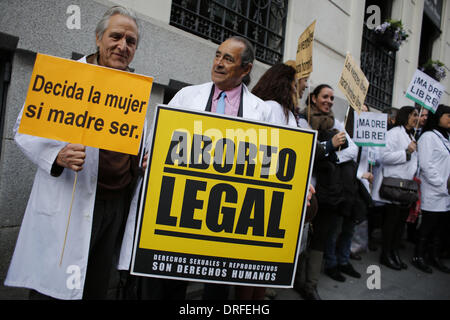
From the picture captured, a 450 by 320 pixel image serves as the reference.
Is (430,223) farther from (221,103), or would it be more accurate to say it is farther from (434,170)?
(221,103)

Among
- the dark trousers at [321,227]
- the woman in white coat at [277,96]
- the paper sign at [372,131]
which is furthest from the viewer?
the paper sign at [372,131]

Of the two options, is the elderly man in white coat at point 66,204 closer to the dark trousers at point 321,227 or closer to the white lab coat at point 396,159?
the dark trousers at point 321,227

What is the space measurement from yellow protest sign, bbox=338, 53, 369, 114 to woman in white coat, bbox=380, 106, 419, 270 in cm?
170

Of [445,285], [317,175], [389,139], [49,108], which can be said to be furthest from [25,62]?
[445,285]

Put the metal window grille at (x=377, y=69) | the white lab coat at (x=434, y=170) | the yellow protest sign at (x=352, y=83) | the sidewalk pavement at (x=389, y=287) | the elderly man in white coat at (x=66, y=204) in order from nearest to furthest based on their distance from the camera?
1. the elderly man in white coat at (x=66, y=204)
2. the yellow protest sign at (x=352, y=83)
3. the sidewalk pavement at (x=389, y=287)
4. the white lab coat at (x=434, y=170)
5. the metal window grille at (x=377, y=69)

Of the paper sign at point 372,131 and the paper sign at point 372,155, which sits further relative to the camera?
the paper sign at point 372,155

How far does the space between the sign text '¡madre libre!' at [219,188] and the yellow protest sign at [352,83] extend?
165cm

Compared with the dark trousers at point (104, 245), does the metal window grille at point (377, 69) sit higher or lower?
higher

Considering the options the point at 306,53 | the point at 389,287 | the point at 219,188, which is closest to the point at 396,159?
the point at 389,287

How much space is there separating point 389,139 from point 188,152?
13.1 ft

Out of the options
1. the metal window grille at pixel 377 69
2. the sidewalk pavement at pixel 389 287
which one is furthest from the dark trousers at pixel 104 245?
the metal window grille at pixel 377 69

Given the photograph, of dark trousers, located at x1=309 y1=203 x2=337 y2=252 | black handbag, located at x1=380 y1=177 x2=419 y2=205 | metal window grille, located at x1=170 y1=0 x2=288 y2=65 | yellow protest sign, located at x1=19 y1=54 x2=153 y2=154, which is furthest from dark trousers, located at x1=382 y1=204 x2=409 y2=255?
yellow protest sign, located at x1=19 y1=54 x2=153 y2=154

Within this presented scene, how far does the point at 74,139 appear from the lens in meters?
1.56

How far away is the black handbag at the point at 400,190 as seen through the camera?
4492 millimetres
